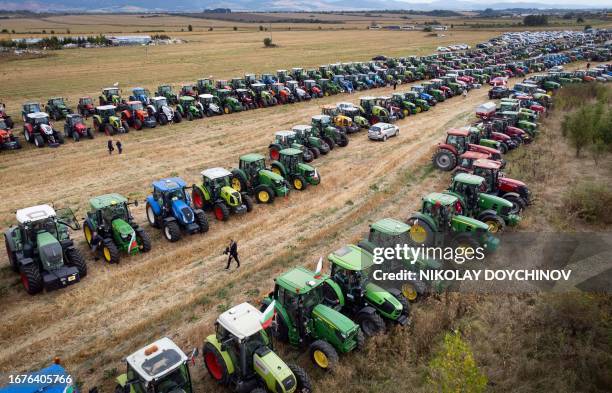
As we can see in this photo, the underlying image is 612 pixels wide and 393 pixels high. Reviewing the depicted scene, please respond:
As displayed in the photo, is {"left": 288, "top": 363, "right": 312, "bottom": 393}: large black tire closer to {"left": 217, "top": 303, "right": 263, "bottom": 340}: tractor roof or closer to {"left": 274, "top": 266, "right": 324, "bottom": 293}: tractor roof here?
{"left": 217, "top": 303, "right": 263, "bottom": 340}: tractor roof

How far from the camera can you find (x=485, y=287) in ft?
39.0

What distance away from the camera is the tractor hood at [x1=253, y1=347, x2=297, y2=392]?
7.73m

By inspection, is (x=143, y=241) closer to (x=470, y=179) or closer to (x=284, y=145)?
(x=284, y=145)

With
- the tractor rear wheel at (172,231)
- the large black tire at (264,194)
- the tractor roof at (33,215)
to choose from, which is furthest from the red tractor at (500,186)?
the tractor roof at (33,215)

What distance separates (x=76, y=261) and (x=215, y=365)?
606 centimetres

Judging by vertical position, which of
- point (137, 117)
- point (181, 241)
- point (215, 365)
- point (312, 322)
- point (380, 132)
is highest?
point (137, 117)

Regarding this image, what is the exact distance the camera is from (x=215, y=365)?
8.66 m

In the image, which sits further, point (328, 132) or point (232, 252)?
point (328, 132)

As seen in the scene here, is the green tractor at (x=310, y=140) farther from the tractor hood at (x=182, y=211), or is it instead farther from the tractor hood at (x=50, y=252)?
the tractor hood at (x=50, y=252)

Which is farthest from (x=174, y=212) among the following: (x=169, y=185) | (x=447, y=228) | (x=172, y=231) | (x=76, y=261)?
(x=447, y=228)

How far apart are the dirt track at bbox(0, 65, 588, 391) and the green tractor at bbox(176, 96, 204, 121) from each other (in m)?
1.01

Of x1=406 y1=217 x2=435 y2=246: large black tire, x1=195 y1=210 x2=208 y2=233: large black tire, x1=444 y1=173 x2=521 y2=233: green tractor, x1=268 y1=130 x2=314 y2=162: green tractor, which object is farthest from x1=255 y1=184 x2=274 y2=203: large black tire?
x1=444 y1=173 x2=521 y2=233: green tractor

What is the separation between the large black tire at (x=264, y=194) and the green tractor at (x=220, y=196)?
75 cm

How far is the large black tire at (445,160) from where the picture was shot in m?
20.6
